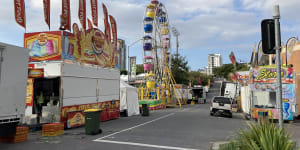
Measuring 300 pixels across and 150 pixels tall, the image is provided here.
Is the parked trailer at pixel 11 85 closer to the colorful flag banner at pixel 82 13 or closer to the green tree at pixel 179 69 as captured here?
the colorful flag banner at pixel 82 13

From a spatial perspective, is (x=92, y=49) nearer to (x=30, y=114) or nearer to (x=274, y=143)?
(x=30, y=114)

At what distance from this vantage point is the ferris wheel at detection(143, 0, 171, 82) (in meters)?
32.8

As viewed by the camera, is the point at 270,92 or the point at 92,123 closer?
the point at 92,123

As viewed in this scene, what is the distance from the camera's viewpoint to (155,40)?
33.7 m

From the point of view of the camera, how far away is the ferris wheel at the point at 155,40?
32781mm

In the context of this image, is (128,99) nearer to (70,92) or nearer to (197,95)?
(70,92)

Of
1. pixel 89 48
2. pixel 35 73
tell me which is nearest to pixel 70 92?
pixel 35 73

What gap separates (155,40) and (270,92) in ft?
69.1

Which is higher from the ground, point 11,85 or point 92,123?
point 11,85

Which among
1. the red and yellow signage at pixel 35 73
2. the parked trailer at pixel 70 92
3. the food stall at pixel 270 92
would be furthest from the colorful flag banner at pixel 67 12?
the food stall at pixel 270 92

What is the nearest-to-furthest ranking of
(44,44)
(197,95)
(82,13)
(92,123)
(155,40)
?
(92,123), (44,44), (82,13), (155,40), (197,95)

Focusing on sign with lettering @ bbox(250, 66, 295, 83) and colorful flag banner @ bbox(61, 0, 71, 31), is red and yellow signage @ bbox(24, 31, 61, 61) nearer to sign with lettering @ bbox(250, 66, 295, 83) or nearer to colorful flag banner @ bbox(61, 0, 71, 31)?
colorful flag banner @ bbox(61, 0, 71, 31)

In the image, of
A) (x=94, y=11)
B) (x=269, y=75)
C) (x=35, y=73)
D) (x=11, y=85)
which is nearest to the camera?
(x=11, y=85)

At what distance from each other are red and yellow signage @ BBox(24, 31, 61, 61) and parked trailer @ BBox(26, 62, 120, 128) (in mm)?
391
